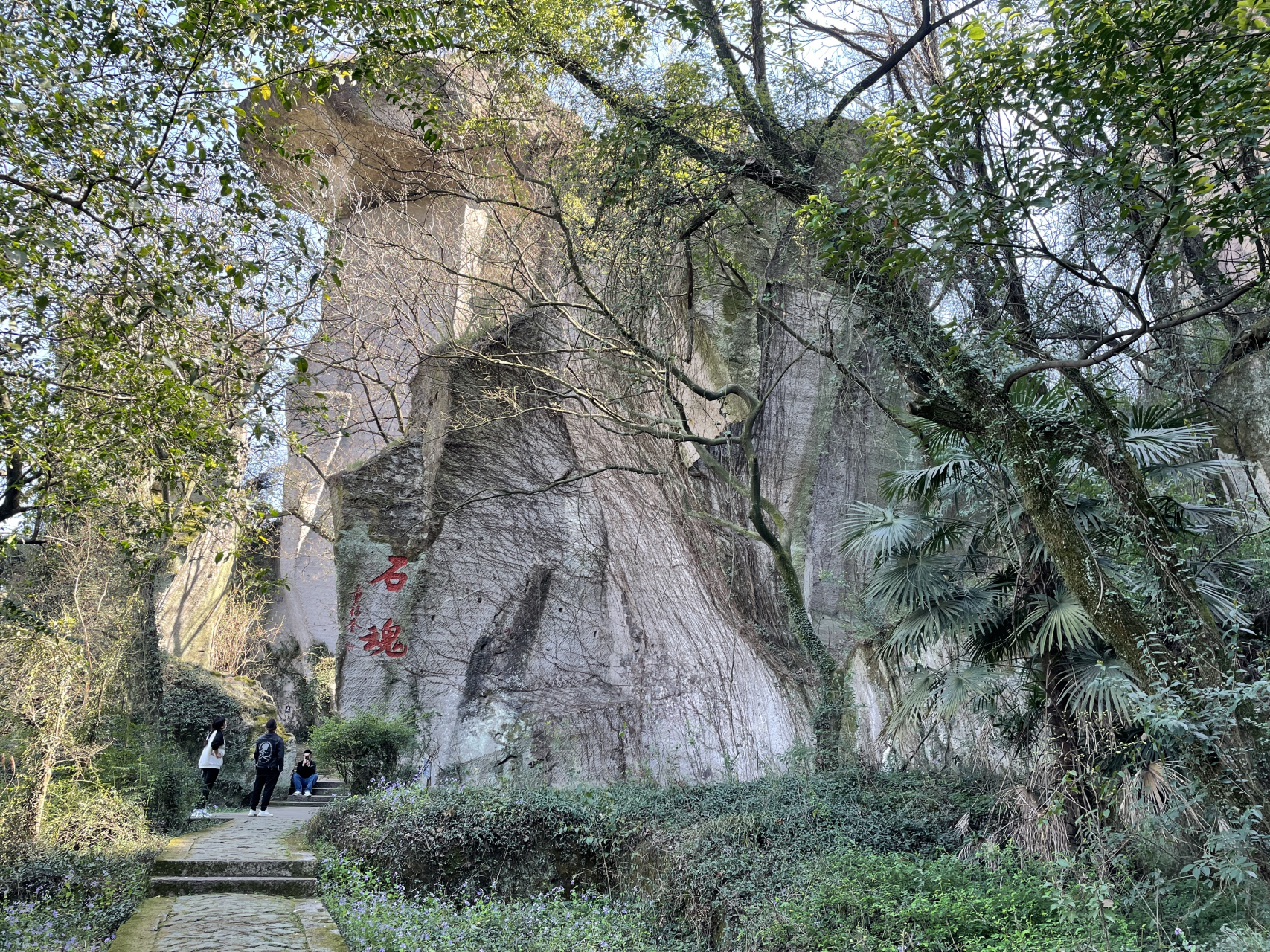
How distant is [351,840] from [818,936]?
458cm

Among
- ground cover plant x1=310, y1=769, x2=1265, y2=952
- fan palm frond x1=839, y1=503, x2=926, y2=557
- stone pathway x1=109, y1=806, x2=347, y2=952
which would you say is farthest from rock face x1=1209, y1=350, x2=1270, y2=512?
stone pathway x1=109, y1=806, x2=347, y2=952

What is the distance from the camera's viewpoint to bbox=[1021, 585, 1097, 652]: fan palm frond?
214 inches

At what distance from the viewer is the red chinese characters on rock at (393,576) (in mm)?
10531

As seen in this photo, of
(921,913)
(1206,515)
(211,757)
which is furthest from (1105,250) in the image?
(211,757)

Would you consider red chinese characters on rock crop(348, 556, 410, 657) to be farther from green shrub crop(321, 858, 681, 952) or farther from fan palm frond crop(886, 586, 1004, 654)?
fan palm frond crop(886, 586, 1004, 654)

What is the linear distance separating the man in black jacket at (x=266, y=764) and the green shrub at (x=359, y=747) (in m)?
0.88

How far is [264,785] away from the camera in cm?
1003

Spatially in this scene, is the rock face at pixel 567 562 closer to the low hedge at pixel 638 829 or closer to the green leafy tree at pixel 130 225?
the low hedge at pixel 638 829

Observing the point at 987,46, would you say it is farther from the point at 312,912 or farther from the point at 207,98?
the point at 312,912

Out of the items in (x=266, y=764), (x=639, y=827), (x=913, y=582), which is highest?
(x=913, y=582)

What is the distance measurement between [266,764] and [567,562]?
440 cm

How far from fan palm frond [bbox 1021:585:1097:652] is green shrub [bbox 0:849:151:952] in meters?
6.05

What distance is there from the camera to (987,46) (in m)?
4.63

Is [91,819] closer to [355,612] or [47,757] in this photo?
[47,757]
